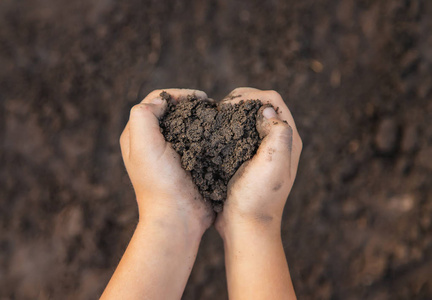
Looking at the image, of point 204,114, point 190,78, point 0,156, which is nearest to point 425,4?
point 190,78

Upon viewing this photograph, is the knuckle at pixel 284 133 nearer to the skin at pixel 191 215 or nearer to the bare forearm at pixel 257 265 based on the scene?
the skin at pixel 191 215

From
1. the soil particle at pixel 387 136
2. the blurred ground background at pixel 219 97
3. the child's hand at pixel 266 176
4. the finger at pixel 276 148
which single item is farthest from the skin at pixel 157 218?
the soil particle at pixel 387 136

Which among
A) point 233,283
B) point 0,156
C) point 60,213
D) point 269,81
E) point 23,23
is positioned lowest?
point 60,213

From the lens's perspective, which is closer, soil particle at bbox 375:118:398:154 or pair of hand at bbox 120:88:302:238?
pair of hand at bbox 120:88:302:238

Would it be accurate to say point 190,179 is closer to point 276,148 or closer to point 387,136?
point 276,148

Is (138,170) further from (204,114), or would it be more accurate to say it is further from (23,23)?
(23,23)

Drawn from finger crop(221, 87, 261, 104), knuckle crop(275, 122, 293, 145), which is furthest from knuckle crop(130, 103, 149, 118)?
knuckle crop(275, 122, 293, 145)

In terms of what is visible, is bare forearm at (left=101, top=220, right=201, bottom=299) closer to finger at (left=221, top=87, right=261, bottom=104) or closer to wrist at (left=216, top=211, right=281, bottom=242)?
wrist at (left=216, top=211, right=281, bottom=242)
